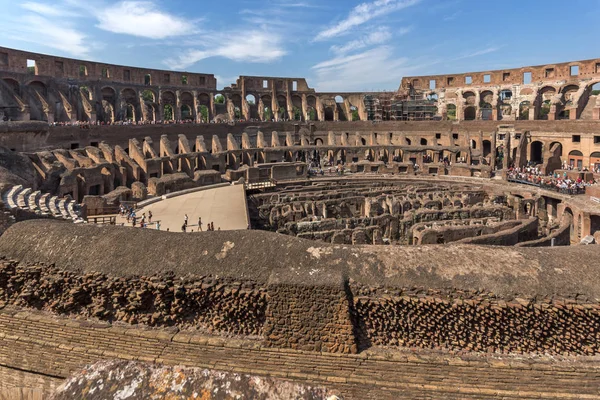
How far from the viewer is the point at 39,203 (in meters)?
14.1

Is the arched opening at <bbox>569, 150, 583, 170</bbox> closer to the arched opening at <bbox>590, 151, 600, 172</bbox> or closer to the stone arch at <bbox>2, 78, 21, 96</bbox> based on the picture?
the arched opening at <bbox>590, 151, 600, 172</bbox>

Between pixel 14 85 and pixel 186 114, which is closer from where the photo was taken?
pixel 14 85

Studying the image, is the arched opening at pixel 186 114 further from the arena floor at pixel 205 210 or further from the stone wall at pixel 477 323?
the stone wall at pixel 477 323

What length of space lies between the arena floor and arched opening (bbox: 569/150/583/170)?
83.6 feet

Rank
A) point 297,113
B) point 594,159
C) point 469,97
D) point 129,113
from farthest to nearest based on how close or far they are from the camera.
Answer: point 297,113 < point 469,97 < point 129,113 < point 594,159

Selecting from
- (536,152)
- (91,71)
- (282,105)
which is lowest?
(536,152)

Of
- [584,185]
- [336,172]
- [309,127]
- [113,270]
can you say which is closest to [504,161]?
[584,185]

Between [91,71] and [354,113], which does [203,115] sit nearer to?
[91,71]

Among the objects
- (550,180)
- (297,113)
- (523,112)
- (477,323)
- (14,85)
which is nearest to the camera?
(477,323)

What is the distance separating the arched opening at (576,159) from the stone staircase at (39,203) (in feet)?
110

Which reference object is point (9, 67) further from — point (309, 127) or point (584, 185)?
point (584, 185)

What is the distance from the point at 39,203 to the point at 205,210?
752cm

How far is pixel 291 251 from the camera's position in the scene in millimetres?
8078

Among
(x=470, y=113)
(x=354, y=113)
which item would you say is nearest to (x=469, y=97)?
(x=470, y=113)
